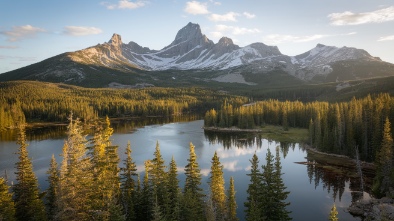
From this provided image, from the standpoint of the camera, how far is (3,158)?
3167 inches

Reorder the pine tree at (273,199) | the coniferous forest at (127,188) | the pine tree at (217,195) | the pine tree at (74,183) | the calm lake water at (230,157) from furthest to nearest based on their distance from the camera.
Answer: the calm lake water at (230,157) → the pine tree at (217,195) → the pine tree at (273,199) → the coniferous forest at (127,188) → the pine tree at (74,183)

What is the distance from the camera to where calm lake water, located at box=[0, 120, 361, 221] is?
54.2m

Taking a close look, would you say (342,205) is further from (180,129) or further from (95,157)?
(180,129)

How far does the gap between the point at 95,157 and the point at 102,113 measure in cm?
16178

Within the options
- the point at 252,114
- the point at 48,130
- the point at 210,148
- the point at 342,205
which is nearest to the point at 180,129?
the point at 252,114

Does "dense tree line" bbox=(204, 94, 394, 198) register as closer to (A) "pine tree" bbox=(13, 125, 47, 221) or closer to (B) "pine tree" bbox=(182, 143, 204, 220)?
(B) "pine tree" bbox=(182, 143, 204, 220)

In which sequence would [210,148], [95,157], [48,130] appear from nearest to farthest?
[95,157] → [210,148] → [48,130]

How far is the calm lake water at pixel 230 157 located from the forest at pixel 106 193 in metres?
4.74

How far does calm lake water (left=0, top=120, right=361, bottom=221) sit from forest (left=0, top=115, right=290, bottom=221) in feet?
15.6

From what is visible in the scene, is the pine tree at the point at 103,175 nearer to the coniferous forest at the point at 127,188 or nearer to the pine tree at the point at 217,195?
the coniferous forest at the point at 127,188

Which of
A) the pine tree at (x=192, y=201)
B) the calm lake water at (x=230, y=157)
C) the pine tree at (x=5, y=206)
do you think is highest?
the pine tree at (x=5, y=206)

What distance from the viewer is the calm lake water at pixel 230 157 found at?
54250 millimetres

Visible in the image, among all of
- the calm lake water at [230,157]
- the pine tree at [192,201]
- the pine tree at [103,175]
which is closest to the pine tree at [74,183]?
the pine tree at [103,175]

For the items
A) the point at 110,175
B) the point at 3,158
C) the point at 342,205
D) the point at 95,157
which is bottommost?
the point at 342,205
